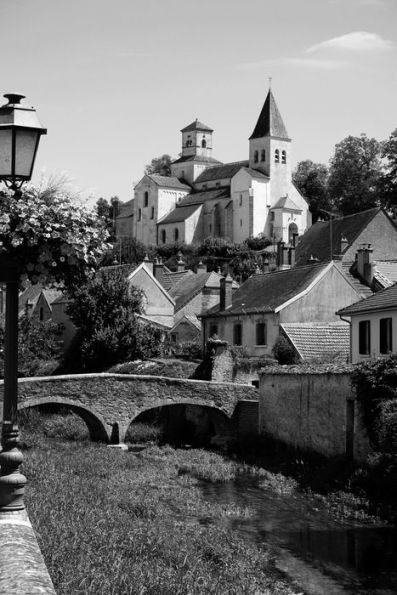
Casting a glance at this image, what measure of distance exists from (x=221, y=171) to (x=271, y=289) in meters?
84.3

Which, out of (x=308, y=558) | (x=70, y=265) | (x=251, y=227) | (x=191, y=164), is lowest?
(x=308, y=558)

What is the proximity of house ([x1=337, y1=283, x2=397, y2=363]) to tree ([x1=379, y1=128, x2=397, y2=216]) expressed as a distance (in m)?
45.9

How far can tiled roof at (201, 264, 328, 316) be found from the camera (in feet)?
132

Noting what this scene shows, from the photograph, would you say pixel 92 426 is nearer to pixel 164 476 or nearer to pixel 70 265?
pixel 164 476

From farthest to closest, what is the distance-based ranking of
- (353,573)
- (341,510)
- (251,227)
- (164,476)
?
(251,227)
(164,476)
(341,510)
(353,573)

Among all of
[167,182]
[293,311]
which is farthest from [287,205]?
[293,311]

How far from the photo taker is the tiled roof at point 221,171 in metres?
123

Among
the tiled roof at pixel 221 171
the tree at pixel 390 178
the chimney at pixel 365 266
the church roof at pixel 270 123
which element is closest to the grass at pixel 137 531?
the chimney at pixel 365 266

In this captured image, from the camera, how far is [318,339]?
37.3 meters

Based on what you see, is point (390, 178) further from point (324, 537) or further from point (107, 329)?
point (324, 537)

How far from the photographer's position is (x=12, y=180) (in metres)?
8.55

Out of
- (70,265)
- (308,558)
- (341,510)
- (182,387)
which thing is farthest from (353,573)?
(182,387)

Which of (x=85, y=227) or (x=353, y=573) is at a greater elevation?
(x=85, y=227)

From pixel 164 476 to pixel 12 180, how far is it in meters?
17.2
